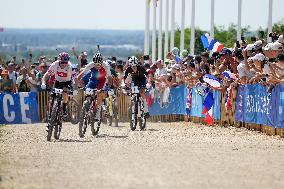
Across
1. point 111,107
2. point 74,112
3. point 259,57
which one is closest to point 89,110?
point 259,57

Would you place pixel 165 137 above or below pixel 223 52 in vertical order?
below

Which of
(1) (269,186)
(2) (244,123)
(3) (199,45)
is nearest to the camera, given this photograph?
(1) (269,186)

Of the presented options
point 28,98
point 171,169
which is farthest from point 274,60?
point 28,98

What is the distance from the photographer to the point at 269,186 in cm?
1280

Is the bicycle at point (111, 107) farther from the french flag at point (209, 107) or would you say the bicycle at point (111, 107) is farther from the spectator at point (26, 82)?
the spectator at point (26, 82)

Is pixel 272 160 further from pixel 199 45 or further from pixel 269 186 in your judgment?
pixel 199 45

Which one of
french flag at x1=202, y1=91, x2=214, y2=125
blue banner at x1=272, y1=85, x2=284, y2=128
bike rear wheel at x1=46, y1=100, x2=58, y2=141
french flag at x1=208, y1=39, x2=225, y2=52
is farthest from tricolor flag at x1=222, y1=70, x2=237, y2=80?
bike rear wheel at x1=46, y1=100, x2=58, y2=141

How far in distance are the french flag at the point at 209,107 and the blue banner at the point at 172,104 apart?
9.96ft

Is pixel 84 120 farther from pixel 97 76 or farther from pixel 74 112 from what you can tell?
pixel 74 112

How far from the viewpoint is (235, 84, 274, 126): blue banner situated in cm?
2127

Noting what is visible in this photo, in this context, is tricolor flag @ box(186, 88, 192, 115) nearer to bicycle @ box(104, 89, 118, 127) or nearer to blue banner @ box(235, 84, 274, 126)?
bicycle @ box(104, 89, 118, 127)

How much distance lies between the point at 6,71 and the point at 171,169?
812 inches

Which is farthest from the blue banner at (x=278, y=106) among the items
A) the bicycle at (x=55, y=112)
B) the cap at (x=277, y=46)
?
the bicycle at (x=55, y=112)

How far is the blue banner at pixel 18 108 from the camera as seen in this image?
31516mm
